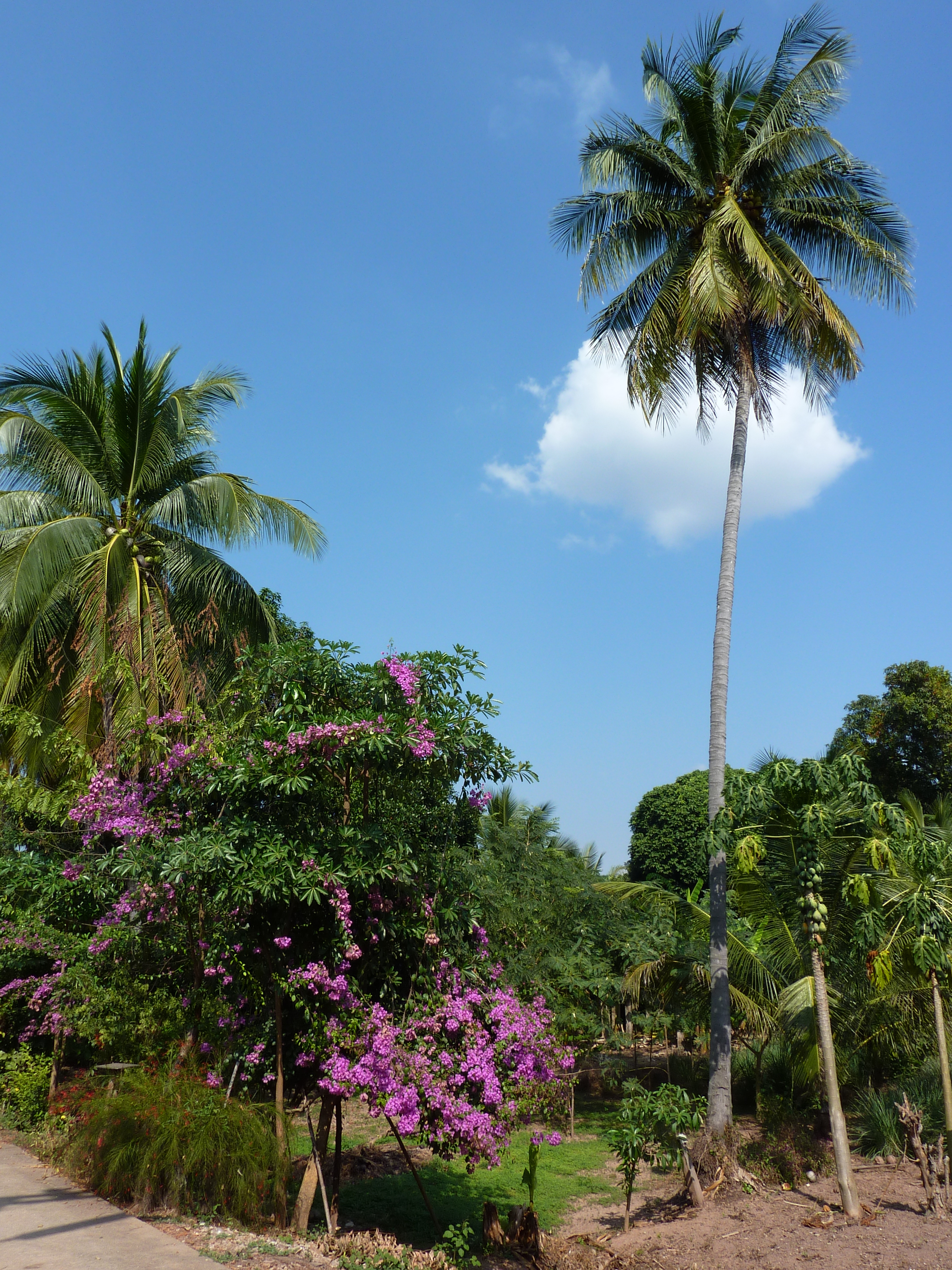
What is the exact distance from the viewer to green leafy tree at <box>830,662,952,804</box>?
1055 inches

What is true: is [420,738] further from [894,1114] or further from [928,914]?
[894,1114]

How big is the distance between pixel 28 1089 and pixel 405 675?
349 inches

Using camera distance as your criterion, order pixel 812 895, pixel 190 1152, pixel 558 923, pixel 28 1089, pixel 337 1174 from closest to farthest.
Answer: pixel 190 1152, pixel 337 1174, pixel 812 895, pixel 28 1089, pixel 558 923

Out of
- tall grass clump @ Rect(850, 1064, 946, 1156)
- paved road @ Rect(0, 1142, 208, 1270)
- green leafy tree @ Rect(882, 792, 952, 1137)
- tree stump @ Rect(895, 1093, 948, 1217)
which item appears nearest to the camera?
paved road @ Rect(0, 1142, 208, 1270)

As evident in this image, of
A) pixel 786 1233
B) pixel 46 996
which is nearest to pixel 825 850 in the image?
pixel 786 1233

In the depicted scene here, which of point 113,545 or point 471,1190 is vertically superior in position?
point 113,545

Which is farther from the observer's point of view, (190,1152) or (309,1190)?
(309,1190)

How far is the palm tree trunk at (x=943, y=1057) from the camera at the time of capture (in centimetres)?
947

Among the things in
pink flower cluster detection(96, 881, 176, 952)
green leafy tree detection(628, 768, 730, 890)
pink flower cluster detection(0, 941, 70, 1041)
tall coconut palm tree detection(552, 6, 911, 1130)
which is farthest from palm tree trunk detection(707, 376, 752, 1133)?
green leafy tree detection(628, 768, 730, 890)

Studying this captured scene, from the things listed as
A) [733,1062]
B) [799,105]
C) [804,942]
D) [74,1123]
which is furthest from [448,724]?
[733,1062]

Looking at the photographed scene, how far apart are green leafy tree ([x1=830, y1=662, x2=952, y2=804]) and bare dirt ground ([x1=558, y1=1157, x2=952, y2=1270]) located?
1828 cm

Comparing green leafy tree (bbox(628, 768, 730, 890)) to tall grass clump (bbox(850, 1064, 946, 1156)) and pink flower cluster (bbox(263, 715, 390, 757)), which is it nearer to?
tall grass clump (bbox(850, 1064, 946, 1156))

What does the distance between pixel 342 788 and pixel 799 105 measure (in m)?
11.9

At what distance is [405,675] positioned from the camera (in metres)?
7.67
